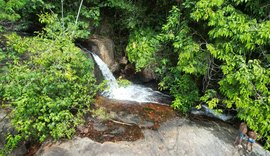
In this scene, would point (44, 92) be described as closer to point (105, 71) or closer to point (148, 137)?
point (148, 137)

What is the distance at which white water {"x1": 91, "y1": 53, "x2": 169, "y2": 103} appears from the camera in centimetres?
602

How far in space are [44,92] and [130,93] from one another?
122 inches

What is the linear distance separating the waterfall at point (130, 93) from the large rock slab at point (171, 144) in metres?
1.35

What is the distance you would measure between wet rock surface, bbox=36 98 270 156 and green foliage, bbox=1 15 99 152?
351 millimetres

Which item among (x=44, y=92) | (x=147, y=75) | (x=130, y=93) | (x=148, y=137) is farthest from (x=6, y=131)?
(x=147, y=75)

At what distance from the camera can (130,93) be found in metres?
6.35

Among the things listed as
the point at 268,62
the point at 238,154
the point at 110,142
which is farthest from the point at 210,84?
the point at 110,142

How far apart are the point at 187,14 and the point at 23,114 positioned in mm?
4532

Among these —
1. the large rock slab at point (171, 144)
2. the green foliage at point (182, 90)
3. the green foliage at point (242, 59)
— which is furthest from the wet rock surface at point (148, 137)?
the green foliage at point (242, 59)

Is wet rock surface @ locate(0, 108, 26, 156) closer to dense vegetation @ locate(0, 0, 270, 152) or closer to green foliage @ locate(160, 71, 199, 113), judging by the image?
dense vegetation @ locate(0, 0, 270, 152)

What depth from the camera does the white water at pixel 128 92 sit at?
6.02m

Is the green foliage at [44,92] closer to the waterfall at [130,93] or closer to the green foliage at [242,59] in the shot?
the waterfall at [130,93]

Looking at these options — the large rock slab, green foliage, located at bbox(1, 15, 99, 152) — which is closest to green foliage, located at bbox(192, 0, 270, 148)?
the large rock slab

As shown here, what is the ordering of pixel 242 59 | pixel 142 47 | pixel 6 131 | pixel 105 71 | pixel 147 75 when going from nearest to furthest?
pixel 6 131, pixel 242 59, pixel 142 47, pixel 105 71, pixel 147 75
